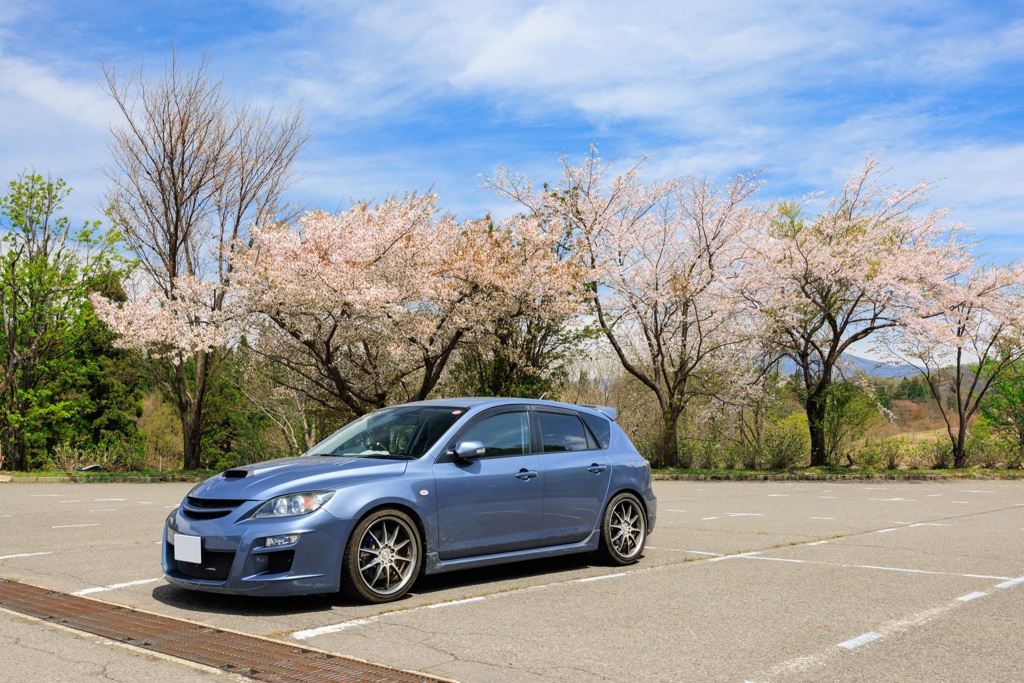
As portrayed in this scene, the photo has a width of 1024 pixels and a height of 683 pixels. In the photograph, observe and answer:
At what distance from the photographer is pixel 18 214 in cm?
3014

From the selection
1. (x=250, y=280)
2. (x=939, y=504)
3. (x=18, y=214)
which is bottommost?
(x=939, y=504)

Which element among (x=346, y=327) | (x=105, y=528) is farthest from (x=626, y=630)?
(x=346, y=327)

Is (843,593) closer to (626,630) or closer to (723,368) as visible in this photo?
(626,630)

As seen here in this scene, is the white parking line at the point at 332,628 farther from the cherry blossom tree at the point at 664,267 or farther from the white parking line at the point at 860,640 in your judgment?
the cherry blossom tree at the point at 664,267

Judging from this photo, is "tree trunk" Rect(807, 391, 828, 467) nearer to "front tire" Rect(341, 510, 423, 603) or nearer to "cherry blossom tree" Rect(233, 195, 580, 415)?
"cherry blossom tree" Rect(233, 195, 580, 415)

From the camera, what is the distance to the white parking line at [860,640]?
5.43 metres

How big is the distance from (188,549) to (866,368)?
85.9 ft

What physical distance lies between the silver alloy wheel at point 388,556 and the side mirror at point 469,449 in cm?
70

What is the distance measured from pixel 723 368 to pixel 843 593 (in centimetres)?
2248

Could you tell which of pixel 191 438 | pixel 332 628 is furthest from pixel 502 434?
pixel 191 438

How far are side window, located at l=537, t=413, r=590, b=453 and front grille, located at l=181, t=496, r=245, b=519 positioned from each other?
2.86 meters

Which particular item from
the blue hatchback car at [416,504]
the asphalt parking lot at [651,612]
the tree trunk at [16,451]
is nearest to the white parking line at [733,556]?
the asphalt parking lot at [651,612]

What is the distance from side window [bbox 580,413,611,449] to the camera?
866 centimetres

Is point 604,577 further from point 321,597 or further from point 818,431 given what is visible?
point 818,431
